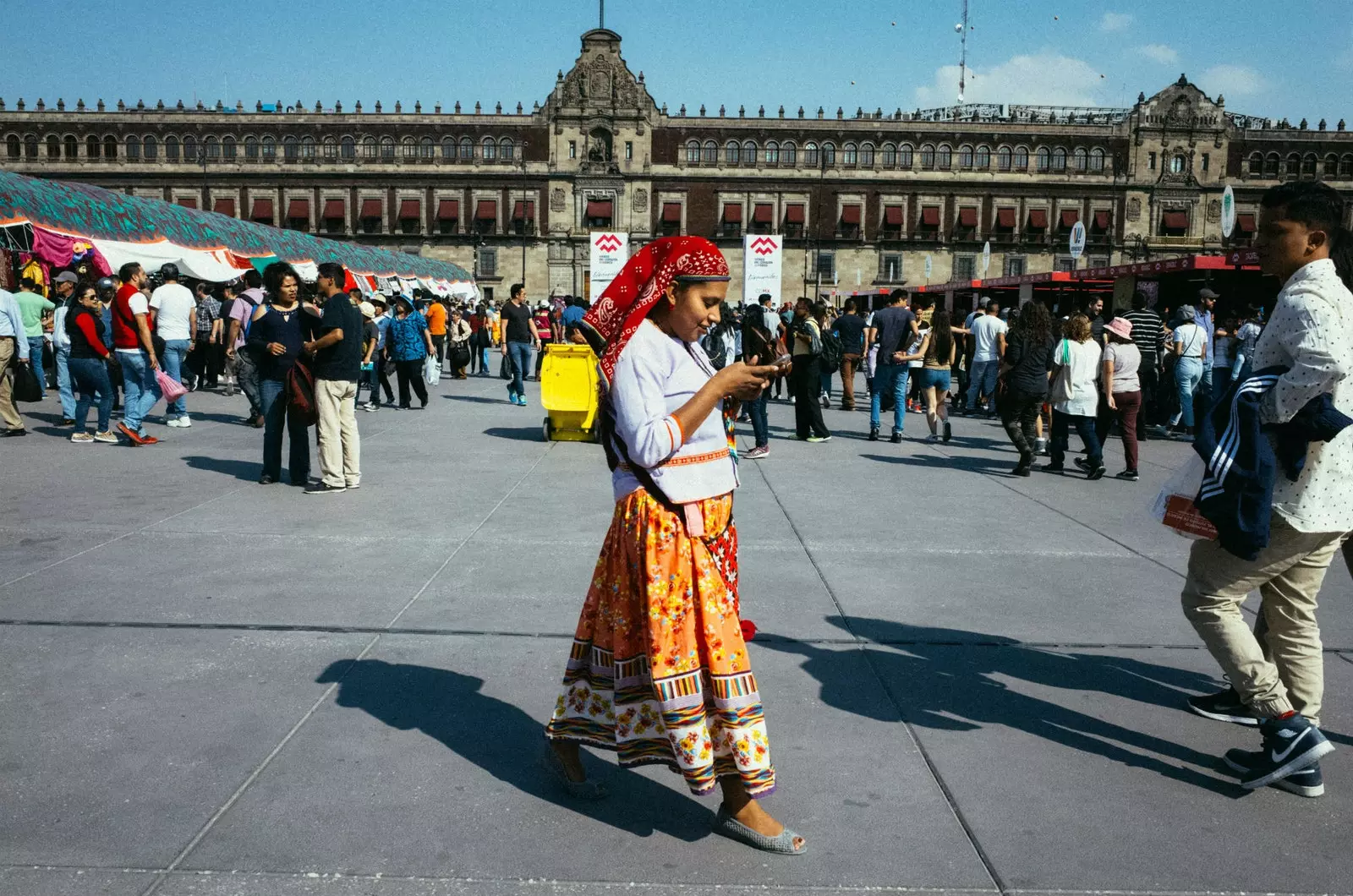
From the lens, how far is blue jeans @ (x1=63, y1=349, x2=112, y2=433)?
32.7 ft

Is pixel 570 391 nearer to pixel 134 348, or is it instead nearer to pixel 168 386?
pixel 168 386

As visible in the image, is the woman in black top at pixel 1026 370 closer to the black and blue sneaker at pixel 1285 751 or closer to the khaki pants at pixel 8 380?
the black and blue sneaker at pixel 1285 751

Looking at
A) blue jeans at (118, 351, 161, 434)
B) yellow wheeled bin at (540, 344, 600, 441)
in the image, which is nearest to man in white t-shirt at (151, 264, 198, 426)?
blue jeans at (118, 351, 161, 434)

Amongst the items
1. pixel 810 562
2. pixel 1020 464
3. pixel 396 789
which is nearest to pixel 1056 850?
pixel 396 789

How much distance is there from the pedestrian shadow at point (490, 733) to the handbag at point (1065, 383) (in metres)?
6.79

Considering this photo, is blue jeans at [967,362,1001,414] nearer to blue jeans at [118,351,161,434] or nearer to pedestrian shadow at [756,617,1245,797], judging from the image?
pedestrian shadow at [756,617,1245,797]

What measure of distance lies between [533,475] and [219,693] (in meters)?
5.20

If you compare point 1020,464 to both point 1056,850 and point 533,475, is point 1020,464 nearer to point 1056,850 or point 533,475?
point 533,475

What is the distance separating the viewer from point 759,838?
2686 millimetres

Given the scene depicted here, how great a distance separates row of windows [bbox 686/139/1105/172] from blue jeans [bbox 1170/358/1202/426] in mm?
54638

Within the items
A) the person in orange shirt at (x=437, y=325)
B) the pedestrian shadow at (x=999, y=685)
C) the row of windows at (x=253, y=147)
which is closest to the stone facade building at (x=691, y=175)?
the row of windows at (x=253, y=147)

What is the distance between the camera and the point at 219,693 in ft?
12.0

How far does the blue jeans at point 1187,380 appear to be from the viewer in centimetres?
1216

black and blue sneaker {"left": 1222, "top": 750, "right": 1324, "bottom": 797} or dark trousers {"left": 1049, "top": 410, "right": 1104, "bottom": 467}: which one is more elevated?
dark trousers {"left": 1049, "top": 410, "right": 1104, "bottom": 467}
